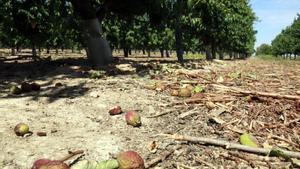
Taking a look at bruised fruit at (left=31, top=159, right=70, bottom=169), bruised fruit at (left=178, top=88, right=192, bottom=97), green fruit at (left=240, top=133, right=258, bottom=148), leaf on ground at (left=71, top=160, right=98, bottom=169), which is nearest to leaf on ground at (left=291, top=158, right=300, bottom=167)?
green fruit at (left=240, top=133, right=258, bottom=148)

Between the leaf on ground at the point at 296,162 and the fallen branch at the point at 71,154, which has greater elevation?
the fallen branch at the point at 71,154

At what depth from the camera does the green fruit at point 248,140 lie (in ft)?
19.9

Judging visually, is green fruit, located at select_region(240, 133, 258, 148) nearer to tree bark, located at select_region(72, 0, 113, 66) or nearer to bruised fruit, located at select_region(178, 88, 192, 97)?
bruised fruit, located at select_region(178, 88, 192, 97)

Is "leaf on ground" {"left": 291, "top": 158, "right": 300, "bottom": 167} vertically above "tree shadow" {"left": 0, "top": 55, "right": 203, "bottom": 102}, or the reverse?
"tree shadow" {"left": 0, "top": 55, "right": 203, "bottom": 102}

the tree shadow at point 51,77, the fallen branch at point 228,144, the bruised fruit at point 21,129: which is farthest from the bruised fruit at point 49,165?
the tree shadow at point 51,77

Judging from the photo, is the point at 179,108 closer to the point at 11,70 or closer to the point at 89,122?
the point at 89,122

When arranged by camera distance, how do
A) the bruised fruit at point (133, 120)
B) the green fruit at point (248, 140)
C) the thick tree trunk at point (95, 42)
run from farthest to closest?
the thick tree trunk at point (95, 42), the bruised fruit at point (133, 120), the green fruit at point (248, 140)

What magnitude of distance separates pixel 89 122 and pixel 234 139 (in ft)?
7.90

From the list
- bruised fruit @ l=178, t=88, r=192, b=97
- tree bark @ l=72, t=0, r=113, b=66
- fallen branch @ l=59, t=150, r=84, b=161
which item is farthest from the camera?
tree bark @ l=72, t=0, r=113, b=66

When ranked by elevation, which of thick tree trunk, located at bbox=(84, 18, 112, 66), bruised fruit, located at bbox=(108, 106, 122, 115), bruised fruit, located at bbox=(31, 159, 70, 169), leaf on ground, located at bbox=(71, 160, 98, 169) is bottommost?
leaf on ground, located at bbox=(71, 160, 98, 169)

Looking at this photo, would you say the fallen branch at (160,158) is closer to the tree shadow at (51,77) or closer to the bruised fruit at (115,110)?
the bruised fruit at (115,110)

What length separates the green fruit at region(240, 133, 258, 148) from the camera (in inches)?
238

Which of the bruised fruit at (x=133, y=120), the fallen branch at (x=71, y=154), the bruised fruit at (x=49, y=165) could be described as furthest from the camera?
the bruised fruit at (x=133, y=120)

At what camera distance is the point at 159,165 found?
5531 millimetres
